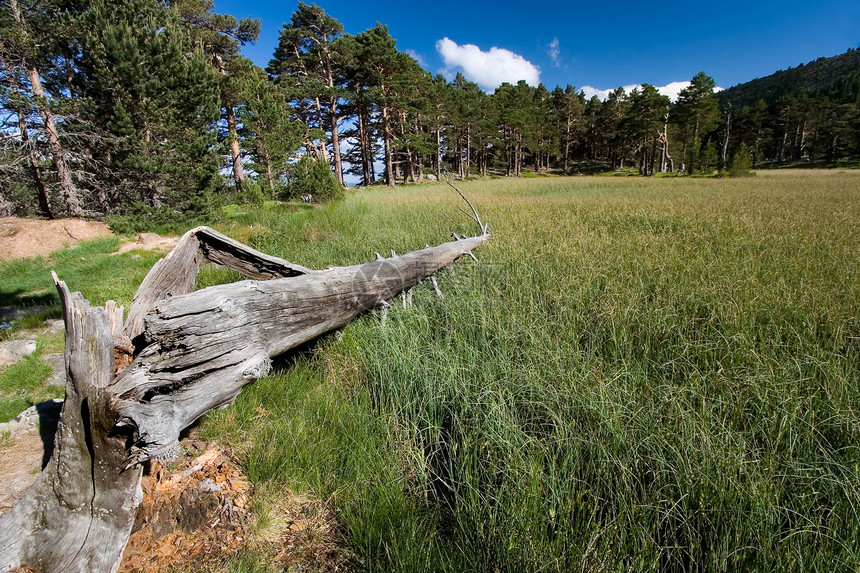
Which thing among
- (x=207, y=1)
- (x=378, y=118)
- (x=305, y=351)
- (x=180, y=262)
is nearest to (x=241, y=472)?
(x=305, y=351)

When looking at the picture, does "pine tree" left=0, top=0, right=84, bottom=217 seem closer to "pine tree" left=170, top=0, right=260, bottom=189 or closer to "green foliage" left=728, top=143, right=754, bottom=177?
"pine tree" left=170, top=0, right=260, bottom=189

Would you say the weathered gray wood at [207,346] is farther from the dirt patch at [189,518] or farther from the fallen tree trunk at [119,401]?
the dirt patch at [189,518]

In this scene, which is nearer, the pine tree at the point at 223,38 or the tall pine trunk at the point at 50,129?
the tall pine trunk at the point at 50,129

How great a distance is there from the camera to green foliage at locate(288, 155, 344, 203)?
1204 centimetres

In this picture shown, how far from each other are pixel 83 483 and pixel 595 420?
2.48 meters

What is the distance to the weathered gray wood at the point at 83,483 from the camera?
1.43 m

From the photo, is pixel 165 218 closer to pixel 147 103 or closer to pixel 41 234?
pixel 41 234

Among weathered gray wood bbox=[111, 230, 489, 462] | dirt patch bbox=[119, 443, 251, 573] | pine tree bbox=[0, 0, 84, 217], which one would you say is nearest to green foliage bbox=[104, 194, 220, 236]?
pine tree bbox=[0, 0, 84, 217]

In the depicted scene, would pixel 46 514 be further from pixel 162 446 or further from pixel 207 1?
pixel 207 1

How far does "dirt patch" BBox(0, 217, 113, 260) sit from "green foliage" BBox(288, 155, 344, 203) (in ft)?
18.6

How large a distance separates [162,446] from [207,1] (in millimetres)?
25007

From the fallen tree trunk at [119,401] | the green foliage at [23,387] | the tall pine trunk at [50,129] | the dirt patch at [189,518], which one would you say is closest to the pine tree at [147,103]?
the tall pine trunk at [50,129]

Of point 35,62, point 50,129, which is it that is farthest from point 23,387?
point 35,62

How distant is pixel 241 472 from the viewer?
6.37ft
